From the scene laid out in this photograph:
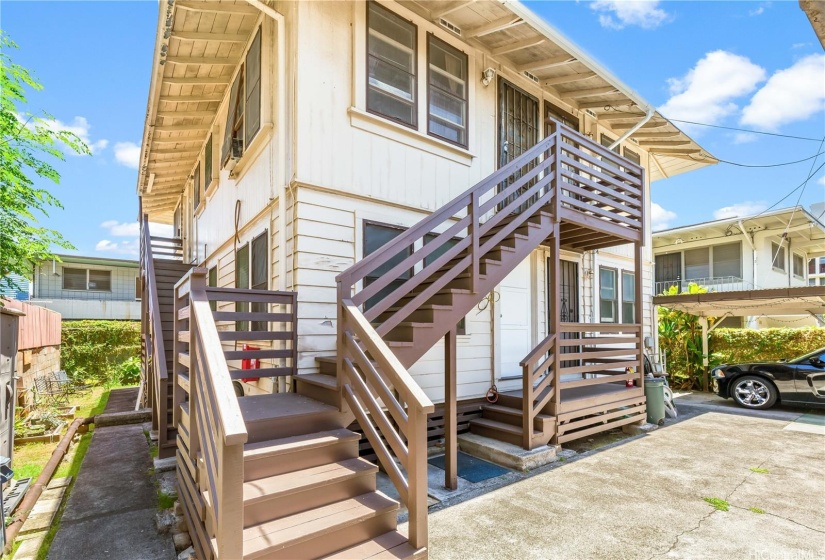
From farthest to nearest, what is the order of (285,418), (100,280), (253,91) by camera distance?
(100,280), (253,91), (285,418)

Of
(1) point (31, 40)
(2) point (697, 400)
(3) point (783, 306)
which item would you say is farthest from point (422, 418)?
(3) point (783, 306)

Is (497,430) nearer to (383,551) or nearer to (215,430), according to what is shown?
(383,551)

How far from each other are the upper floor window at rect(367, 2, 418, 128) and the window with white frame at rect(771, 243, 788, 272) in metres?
16.0

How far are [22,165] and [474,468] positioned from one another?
7.79 m

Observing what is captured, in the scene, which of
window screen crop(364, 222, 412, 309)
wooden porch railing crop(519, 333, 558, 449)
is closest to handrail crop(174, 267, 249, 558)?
window screen crop(364, 222, 412, 309)

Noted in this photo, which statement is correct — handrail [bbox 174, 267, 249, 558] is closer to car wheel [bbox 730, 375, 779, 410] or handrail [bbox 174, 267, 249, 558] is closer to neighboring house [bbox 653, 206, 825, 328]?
car wheel [bbox 730, 375, 779, 410]

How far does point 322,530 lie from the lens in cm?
258

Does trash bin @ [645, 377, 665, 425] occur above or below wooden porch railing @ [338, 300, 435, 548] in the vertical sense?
below

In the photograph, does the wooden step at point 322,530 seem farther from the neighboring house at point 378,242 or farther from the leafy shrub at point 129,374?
the leafy shrub at point 129,374

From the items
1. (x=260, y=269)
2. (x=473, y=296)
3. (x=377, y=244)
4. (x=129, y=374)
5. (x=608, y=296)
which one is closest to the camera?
(x=473, y=296)

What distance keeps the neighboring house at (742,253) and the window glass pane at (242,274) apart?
49.1 ft

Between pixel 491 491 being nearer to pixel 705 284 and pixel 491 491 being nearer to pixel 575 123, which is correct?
pixel 575 123

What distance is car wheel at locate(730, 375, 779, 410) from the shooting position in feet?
29.0

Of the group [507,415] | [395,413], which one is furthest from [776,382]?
[395,413]
